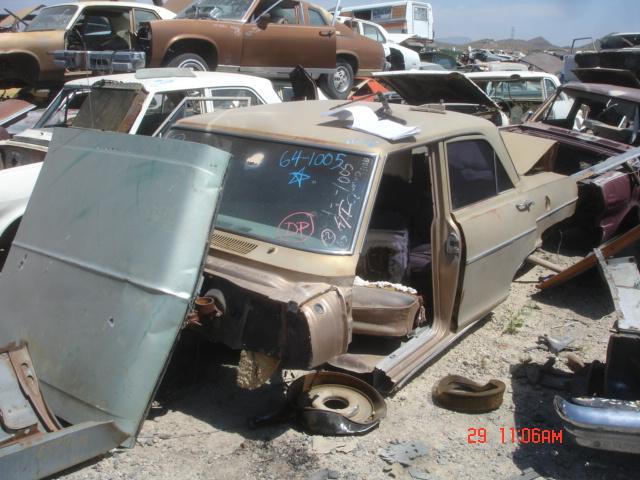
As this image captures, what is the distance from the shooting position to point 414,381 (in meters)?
4.03

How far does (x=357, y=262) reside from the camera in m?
3.50

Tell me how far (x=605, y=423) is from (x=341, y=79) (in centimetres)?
1056

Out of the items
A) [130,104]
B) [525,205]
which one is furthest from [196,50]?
[525,205]

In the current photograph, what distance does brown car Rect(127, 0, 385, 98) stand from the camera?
948cm

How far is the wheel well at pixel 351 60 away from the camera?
12.6 m

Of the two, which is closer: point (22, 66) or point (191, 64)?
point (191, 64)

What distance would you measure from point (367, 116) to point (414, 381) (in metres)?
1.69

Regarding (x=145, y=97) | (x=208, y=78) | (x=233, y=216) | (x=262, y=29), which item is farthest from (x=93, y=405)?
(x=262, y=29)

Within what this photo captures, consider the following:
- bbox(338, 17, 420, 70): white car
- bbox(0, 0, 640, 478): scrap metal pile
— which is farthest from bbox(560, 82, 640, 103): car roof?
bbox(338, 17, 420, 70): white car

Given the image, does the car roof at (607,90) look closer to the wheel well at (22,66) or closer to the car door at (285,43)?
the car door at (285,43)

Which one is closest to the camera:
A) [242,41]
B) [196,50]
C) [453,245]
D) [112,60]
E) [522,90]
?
[453,245]

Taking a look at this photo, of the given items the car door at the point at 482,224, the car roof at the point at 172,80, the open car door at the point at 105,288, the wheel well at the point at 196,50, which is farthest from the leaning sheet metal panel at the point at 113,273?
the wheel well at the point at 196,50

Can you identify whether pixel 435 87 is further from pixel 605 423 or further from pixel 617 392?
pixel 605 423

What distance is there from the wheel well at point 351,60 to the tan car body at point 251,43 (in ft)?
1.80
